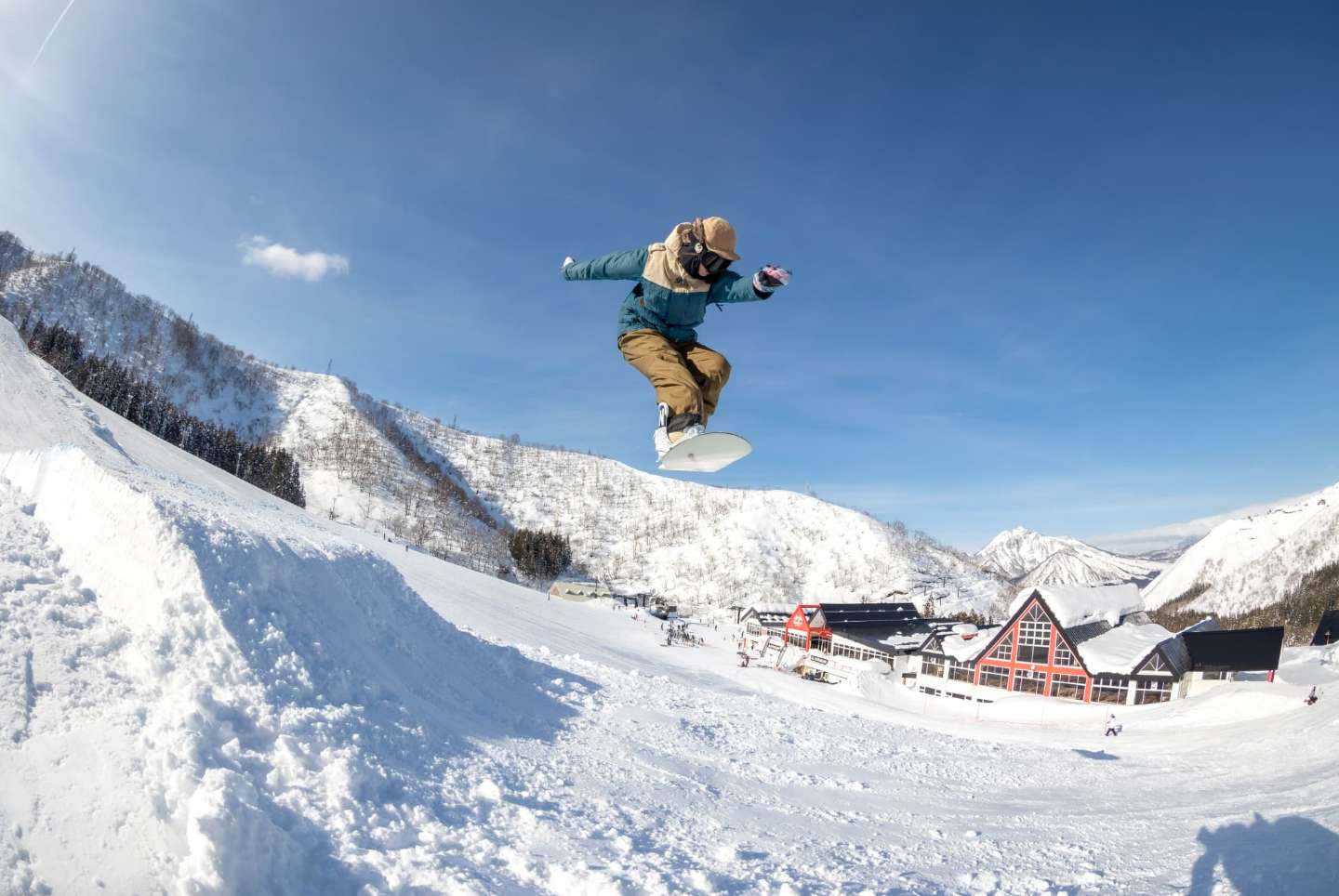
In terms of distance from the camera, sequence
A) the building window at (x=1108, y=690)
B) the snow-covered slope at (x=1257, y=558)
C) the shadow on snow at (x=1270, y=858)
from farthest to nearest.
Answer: the snow-covered slope at (x=1257, y=558) < the building window at (x=1108, y=690) < the shadow on snow at (x=1270, y=858)

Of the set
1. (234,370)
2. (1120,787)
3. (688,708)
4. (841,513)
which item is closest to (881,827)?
(688,708)

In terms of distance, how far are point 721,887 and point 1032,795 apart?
33.4 ft

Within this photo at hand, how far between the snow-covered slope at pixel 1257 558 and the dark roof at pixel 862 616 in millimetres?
107924

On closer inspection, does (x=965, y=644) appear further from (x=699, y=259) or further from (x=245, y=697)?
(x=699, y=259)

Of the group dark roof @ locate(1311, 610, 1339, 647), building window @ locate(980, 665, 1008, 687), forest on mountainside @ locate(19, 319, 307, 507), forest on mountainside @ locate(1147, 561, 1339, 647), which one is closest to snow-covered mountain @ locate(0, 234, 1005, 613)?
forest on mountainside @ locate(19, 319, 307, 507)

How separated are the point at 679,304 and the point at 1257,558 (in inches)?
8005

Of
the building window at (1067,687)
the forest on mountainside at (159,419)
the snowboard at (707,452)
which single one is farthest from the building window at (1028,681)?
the forest on mountainside at (159,419)

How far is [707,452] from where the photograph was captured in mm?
5652

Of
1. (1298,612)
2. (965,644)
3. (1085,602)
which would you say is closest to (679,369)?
(965,644)

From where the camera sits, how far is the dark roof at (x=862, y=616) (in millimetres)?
43125

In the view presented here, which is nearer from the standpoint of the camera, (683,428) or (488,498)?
(683,428)

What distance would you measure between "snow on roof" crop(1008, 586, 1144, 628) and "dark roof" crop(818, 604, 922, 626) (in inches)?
298

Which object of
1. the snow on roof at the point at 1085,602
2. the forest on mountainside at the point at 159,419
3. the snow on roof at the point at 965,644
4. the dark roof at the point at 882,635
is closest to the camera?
the snow on roof at the point at 965,644

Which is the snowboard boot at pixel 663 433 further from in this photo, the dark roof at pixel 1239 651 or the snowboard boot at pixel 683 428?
the dark roof at pixel 1239 651
